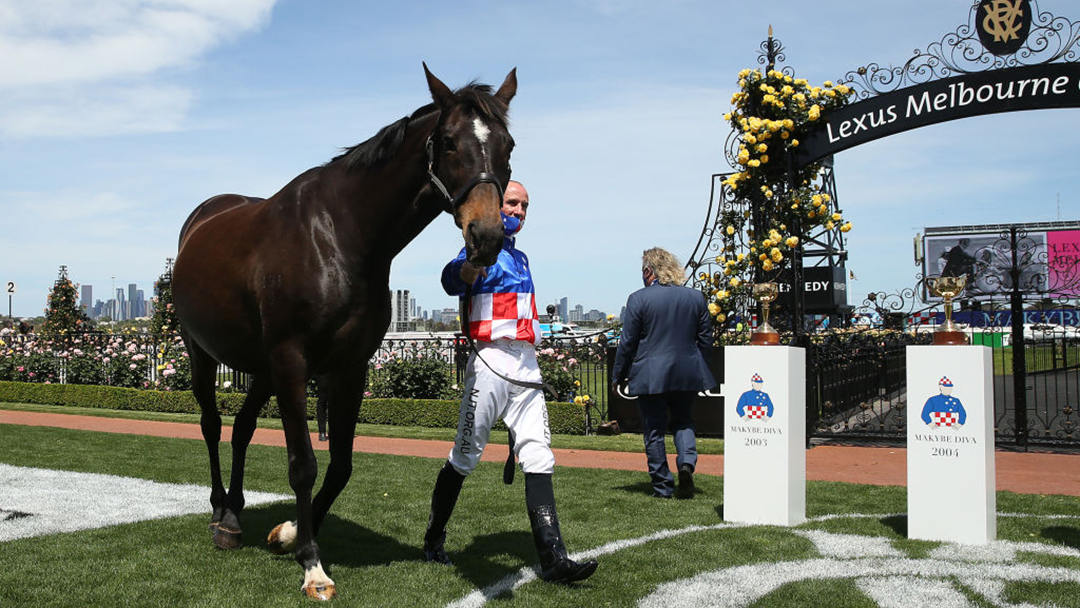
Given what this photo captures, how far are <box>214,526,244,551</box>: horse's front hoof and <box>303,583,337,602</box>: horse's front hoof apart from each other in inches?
42.8

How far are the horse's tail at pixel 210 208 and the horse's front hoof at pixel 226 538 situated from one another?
64.7 inches

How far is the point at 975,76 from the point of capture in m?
9.19

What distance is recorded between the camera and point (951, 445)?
5152 millimetres

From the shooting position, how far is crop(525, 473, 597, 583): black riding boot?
3.87 meters

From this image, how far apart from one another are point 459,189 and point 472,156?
0.14m

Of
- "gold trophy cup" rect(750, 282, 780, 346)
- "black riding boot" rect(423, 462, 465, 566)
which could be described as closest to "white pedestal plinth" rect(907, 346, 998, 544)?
"gold trophy cup" rect(750, 282, 780, 346)

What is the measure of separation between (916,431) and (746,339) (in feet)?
18.6

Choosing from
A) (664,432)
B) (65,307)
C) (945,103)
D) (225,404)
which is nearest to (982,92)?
(945,103)

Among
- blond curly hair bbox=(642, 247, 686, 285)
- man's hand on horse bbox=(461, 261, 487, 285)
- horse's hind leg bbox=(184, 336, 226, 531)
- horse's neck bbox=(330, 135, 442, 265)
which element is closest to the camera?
man's hand on horse bbox=(461, 261, 487, 285)

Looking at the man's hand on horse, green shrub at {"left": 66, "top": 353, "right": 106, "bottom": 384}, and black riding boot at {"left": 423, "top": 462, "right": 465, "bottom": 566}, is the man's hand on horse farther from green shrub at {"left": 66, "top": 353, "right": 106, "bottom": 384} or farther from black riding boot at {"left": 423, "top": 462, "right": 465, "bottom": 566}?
green shrub at {"left": 66, "top": 353, "right": 106, "bottom": 384}

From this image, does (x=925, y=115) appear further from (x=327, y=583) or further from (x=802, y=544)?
(x=327, y=583)

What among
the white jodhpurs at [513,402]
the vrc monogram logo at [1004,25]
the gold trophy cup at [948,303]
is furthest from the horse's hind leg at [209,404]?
the vrc monogram logo at [1004,25]

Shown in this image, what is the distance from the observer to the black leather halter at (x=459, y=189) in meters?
3.48

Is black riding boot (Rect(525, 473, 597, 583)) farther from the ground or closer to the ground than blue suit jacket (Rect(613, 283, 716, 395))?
closer to the ground
